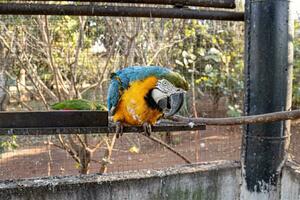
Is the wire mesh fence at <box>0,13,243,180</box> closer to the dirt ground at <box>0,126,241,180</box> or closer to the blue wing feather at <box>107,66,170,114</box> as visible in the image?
the dirt ground at <box>0,126,241,180</box>

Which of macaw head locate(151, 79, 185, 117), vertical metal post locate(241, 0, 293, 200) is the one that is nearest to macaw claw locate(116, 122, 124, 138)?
macaw head locate(151, 79, 185, 117)

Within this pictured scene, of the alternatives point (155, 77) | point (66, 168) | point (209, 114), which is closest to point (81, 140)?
point (66, 168)

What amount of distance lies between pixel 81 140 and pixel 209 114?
74.4 inches

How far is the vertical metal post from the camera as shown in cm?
163

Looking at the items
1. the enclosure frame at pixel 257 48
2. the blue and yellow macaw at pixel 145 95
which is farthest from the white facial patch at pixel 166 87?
the enclosure frame at pixel 257 48

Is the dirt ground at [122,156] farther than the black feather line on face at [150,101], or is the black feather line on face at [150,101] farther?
the dirt ground at [122,156]

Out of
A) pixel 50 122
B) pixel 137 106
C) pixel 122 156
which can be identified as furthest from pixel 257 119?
pixel 122 156

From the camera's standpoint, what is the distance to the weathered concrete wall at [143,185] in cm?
170

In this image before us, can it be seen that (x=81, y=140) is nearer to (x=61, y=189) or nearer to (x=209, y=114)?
(x=61, y=189)

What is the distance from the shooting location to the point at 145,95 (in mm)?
1449

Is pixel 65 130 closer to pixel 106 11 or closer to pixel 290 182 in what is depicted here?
pixel 106 11

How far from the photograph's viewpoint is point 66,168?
3.52 m

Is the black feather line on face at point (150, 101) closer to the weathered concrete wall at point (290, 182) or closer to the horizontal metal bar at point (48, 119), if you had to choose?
the horizontal metal bar at point (48, 119)

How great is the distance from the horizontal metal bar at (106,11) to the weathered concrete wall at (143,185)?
33.5 inches
